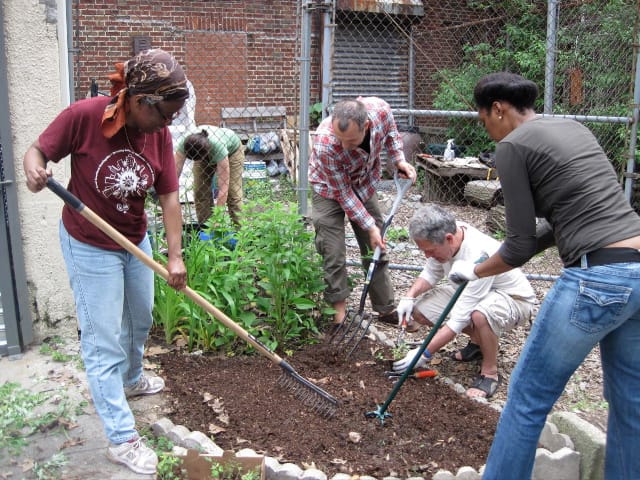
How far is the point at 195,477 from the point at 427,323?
207 cm

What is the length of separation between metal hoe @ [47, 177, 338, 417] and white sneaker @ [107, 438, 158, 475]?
711mm

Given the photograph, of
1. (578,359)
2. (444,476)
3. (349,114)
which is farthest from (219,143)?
(578,359)

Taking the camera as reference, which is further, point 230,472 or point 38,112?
point 38,112

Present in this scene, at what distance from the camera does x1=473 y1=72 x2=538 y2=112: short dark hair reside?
270 centimetres

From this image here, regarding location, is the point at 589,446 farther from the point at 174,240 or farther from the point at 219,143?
the point at 219,143

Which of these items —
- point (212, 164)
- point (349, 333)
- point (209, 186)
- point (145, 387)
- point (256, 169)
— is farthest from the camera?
point (256, 169)

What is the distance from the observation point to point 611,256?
99.0 inches

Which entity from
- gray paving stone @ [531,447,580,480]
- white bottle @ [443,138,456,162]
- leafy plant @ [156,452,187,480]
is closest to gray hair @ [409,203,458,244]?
gray paving stone @ [531,447,580,480]

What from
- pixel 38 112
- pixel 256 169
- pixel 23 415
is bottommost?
pixel 23 415

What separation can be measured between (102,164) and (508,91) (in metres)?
1.74

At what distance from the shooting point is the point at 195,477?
2.96m

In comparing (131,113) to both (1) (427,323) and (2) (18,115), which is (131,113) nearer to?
(2) (18,115)

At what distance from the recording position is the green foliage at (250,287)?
4.35 meters

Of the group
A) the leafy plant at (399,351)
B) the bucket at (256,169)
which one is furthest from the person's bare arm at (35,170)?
the bucket at (256,169)
